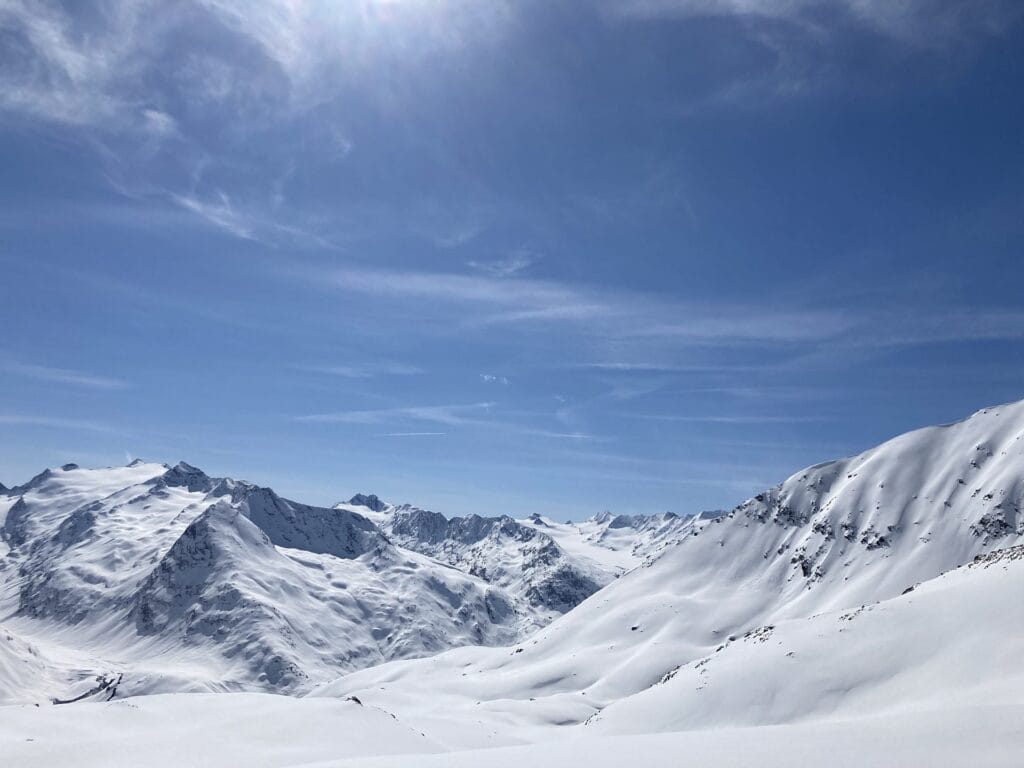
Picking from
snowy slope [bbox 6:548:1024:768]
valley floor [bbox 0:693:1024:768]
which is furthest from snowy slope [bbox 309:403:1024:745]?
valley floor [bbox 0:693:1024:768]

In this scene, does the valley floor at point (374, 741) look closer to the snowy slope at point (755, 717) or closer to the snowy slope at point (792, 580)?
the snowy slope at point (755, 717)

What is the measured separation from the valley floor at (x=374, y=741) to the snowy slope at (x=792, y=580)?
8567 cm

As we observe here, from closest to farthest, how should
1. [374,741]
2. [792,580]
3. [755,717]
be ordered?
[374,741] < [755,717] < [792,580]

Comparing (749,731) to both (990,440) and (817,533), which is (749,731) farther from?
(990,440)

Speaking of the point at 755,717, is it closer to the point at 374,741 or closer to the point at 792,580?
the point at 374,741

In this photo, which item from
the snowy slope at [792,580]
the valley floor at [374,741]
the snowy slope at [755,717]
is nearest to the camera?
the valley floor at [374,741]

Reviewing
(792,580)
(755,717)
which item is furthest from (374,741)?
(792,580)

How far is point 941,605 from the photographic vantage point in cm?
5472

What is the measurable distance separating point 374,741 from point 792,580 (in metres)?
157

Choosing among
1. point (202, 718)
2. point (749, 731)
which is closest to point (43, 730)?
point (202, 718)

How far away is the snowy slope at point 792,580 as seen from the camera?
151 meters

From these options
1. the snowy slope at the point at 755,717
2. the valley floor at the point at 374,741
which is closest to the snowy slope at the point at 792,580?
the snowy slope at the point at 755,717

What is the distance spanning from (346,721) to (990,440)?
186 meters

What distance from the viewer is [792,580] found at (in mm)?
180625
